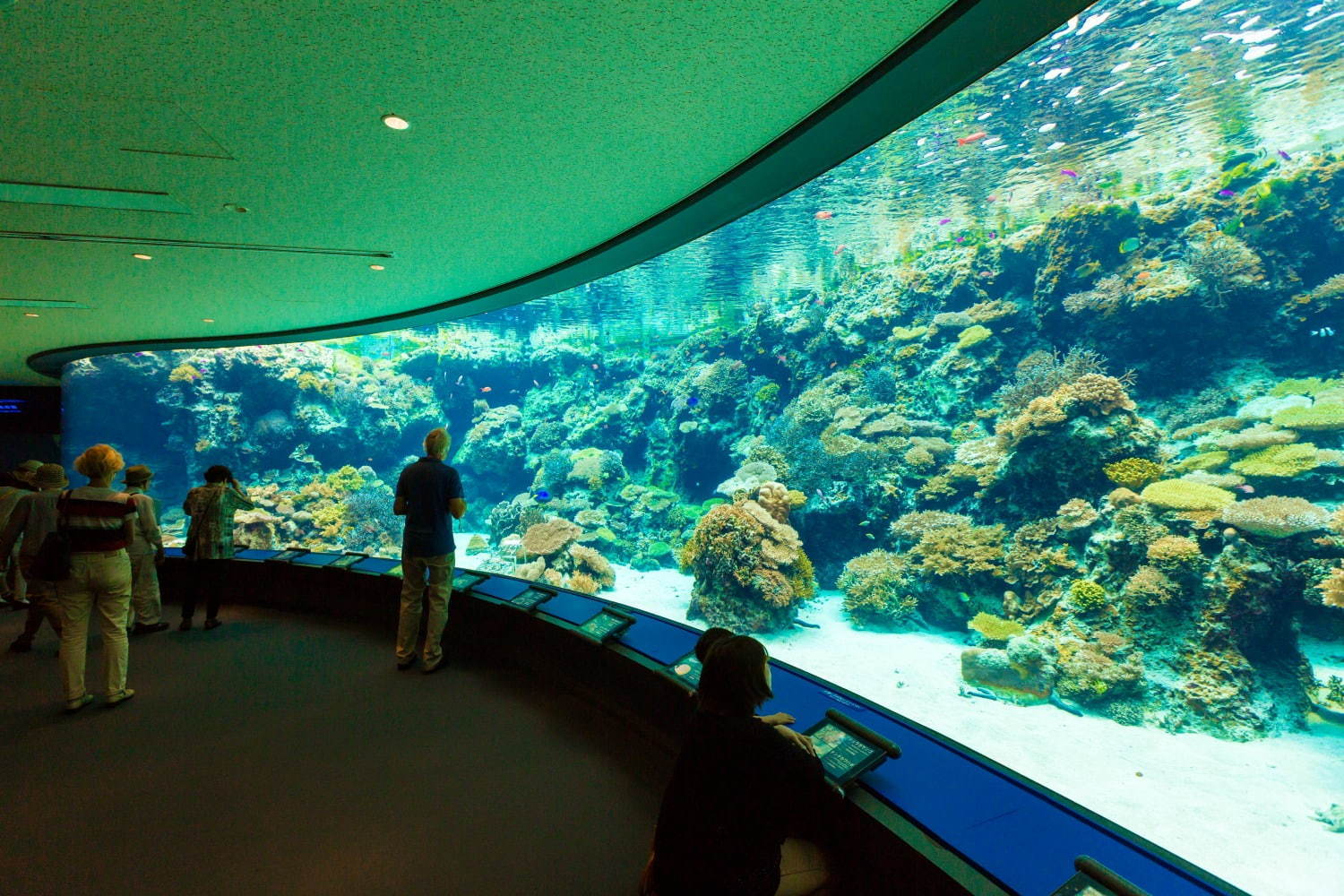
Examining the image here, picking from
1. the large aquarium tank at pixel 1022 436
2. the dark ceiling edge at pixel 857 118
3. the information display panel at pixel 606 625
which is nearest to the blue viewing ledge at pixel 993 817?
the information display panel at pixel 606 625

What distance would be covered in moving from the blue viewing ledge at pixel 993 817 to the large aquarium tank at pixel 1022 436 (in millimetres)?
2969

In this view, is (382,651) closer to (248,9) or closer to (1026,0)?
(248,9)

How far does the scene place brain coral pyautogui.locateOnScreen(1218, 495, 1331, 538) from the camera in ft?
19.5

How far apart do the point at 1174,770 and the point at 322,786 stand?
23.1 ft

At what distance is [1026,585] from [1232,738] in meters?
2.60

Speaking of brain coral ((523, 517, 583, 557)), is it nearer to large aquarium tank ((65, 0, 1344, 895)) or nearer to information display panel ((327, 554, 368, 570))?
large aquarium tank ((65, 0, 1344, 895))

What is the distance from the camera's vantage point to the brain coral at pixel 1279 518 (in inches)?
235

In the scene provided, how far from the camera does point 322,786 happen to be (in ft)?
7.66

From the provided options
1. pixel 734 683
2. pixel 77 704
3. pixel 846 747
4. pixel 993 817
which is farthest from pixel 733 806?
pixel 77 704

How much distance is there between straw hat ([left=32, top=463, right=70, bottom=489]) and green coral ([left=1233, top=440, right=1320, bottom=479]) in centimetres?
1497

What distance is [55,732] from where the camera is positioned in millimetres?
2768

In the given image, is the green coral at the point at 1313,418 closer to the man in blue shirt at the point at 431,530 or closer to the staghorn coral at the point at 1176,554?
the staghorn coral at the point at 1176,554

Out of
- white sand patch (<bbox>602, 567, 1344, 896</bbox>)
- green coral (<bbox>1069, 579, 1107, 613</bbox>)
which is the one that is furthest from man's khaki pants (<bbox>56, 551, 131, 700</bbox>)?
green coral (<bbox>1069, 579, 1107, 613</bbox>)

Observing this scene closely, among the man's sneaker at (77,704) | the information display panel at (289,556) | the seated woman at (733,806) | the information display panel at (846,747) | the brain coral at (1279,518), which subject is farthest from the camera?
the brain coral at (1279,518)
